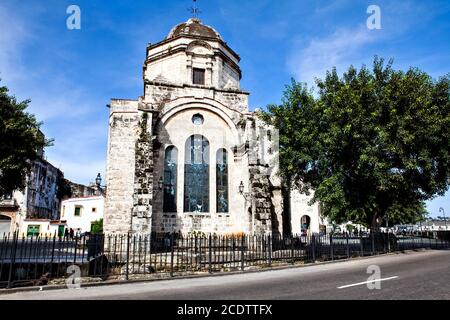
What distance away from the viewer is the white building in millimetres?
42469

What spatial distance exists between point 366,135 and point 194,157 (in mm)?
9621

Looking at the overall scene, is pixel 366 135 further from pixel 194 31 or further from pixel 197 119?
pixel 194 31

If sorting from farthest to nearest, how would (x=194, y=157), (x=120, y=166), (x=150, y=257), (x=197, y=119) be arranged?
(x=120, y=166) < (x=197, y=119) < (x=194, y=157) < (x=150, y=257)

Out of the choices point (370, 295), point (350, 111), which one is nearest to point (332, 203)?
point (350, 111)

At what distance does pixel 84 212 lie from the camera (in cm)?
4297

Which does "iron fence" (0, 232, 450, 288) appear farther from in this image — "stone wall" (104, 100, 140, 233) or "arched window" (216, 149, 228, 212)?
"stone wall" (104, 100, 140, 233)

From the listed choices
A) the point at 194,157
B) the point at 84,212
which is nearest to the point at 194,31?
the point at 194,157

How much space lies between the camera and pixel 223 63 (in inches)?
906

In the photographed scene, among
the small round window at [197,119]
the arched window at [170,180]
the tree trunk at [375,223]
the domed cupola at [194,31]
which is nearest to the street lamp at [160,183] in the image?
the arched window at [170,180]

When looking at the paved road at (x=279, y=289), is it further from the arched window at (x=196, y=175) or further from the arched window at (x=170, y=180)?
the arched window at (x=196, y=175)
